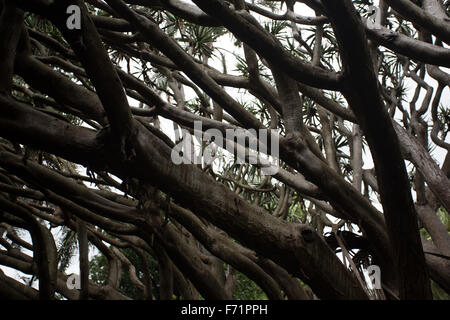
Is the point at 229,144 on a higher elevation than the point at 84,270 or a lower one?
higher

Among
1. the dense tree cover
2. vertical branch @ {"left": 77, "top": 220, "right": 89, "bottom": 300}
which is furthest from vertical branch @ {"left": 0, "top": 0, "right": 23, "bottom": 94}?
vertical branch @ {"left": 77, "top": 220, "right": 89, "bottom": 300}

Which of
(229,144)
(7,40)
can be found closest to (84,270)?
(229,144)

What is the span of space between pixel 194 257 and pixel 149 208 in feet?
2.07

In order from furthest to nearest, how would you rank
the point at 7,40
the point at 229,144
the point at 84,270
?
the point at 84,270 < the point at 229,144 < the point at 7,40

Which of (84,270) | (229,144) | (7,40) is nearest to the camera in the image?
(7,40)

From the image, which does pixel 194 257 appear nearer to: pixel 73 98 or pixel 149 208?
pixel 149 208

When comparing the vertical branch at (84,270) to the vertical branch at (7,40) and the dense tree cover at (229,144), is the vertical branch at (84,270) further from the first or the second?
the vertical branch at (7,40)

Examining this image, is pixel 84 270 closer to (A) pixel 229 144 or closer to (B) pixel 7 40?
(A) pixel 229 144

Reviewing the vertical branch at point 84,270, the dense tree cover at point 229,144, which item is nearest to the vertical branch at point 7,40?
the dense tree cover at point 229,144

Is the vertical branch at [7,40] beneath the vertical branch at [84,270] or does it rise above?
above

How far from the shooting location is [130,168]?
2.35 m

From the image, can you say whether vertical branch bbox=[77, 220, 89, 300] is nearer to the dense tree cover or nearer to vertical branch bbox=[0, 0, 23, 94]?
the dense tree cover

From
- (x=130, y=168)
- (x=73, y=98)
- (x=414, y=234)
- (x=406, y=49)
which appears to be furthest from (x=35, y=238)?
(x=406, y=49)
